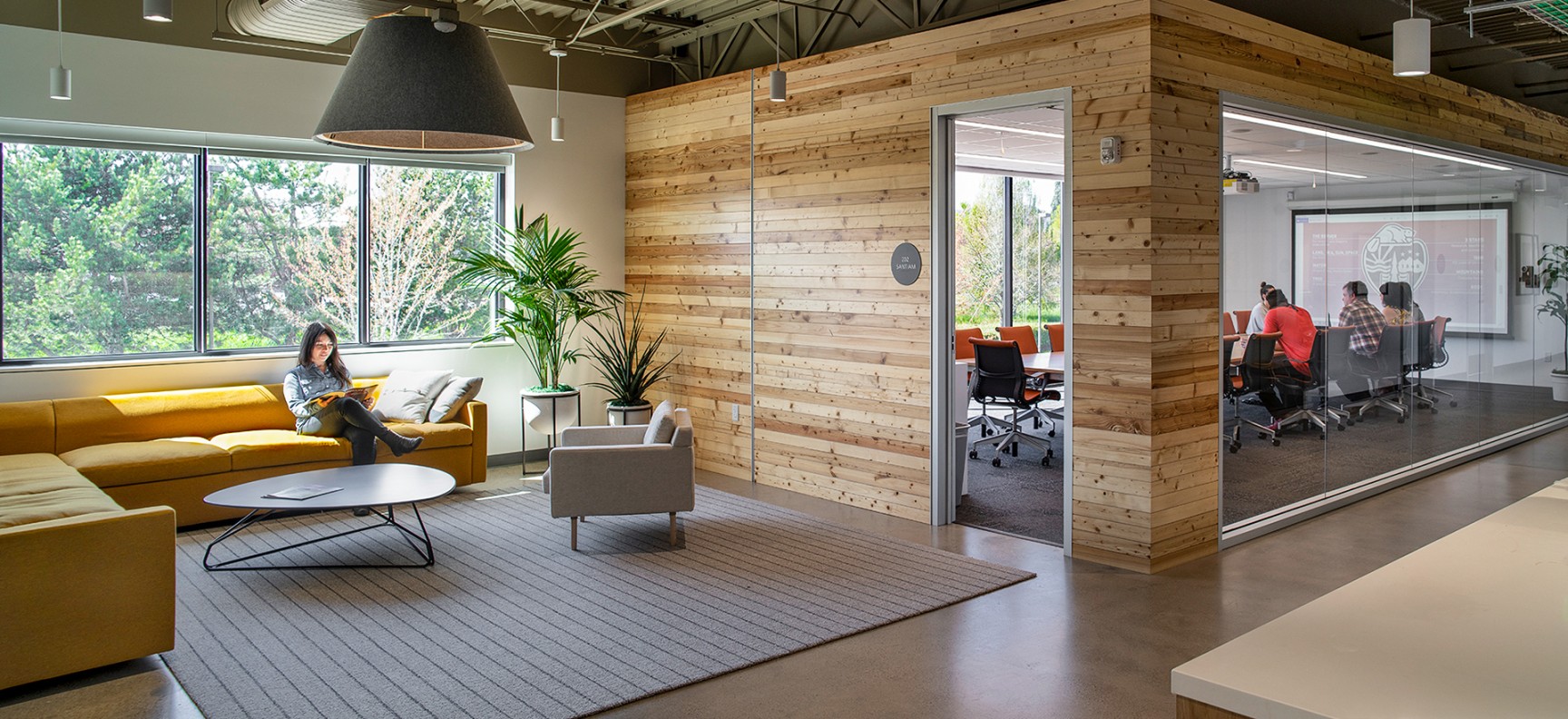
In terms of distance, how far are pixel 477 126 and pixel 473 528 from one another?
127 inches

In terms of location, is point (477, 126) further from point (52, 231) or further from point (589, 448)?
point (52, 231)

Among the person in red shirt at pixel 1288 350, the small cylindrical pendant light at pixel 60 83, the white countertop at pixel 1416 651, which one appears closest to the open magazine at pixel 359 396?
the small cylindrical pendant light at pixel 60 83

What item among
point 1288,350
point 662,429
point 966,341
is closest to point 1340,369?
point 1288,350

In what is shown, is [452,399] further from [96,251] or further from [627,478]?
[96,251]

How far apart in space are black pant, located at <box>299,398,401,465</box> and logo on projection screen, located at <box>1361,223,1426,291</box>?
649 cm

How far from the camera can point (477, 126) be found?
12.7 feet

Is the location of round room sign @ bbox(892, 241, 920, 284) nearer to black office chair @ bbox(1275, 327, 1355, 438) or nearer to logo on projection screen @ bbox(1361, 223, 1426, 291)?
black office chair @ bbox(1275, 327, 1355, 438)

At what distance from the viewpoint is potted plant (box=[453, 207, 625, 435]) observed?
314 inches

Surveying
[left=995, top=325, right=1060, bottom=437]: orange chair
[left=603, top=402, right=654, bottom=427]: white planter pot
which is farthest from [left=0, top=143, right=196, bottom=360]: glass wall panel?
[left=995, top=325, right=1060, bottom=437]: orange chair

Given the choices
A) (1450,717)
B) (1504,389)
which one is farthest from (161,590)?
(1504,389)

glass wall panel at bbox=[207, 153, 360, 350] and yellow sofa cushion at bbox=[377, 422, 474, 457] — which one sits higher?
→ glass wall panel at bbox=[207, 153, 360, 350]

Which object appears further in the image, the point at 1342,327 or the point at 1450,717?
the point at 1342,327

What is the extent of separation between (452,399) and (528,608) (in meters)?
2.92

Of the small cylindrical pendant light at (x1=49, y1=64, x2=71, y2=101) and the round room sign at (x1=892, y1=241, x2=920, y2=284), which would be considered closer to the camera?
the small cylindrical pendant light at (x1=49, y1=64, x2=71, y2=101)
